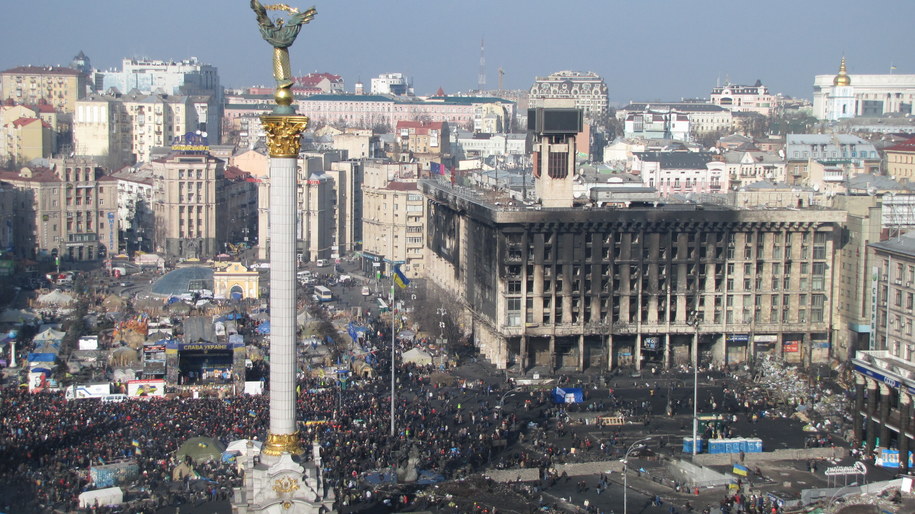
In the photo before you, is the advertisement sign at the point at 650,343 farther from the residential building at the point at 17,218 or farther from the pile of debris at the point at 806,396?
the residential building at the point at 17,218

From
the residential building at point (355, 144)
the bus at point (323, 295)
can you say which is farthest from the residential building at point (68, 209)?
the residential building at point (355, 144)

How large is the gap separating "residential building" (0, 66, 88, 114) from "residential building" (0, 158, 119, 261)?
80098 millimetres

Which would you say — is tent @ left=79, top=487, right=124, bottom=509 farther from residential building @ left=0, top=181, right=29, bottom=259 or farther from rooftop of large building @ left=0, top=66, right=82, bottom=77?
rooftop of large building @ left=0, top=66, right=82, bottom=77

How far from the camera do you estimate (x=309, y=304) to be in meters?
85.2

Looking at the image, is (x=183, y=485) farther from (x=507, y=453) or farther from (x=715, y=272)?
(x=715, y=272)

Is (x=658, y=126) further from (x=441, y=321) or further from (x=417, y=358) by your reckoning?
(x=417, y=358)

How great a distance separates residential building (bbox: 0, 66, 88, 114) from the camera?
614 ft

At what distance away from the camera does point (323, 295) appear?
9094cm

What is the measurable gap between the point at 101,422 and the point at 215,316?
25.0 meters

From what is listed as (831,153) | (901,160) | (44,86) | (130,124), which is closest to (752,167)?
(831,153)

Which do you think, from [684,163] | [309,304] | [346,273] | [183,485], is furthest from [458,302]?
[684,163]

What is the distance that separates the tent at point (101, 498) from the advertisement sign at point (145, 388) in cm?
1567

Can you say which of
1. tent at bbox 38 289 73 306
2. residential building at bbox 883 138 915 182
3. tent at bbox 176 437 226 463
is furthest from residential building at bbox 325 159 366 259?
tent at bbox 176 437 226 463

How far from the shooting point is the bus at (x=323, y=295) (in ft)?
298
